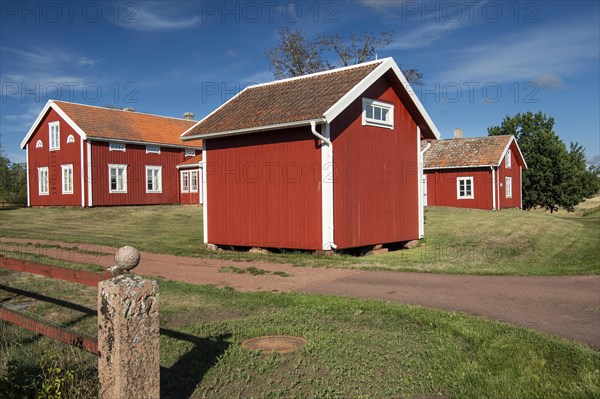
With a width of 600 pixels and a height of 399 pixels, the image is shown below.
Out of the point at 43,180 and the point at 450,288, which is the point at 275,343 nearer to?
the point at 450,288

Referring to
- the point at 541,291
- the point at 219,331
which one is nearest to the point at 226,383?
the point at 219,331

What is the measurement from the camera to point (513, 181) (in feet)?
123

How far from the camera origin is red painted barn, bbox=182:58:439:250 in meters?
14.1

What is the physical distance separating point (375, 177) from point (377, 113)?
2.01 metres

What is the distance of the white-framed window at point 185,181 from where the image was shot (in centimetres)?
3634

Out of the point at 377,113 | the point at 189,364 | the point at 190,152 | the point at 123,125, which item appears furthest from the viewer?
the point at 190,152

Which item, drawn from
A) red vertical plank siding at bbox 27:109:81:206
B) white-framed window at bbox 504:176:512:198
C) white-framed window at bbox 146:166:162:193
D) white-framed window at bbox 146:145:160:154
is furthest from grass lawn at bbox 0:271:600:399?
white-framed window at bbox 504:176:512:198

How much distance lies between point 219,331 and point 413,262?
321 inches

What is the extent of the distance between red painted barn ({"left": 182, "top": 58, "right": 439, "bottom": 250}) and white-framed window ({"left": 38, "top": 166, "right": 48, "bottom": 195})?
21520mm

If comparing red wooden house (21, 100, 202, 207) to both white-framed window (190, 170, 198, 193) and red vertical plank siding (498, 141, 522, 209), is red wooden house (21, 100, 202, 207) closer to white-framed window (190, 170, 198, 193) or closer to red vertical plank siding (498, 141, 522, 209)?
white-framed window (190, 170, 198, 193)

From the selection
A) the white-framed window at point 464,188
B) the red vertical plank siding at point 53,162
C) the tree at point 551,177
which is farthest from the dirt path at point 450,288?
the tree at point 551,177

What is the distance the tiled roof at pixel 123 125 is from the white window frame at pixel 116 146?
0.46 m

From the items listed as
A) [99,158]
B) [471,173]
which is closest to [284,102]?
[99,158]

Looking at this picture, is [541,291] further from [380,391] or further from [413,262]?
[380,391]
